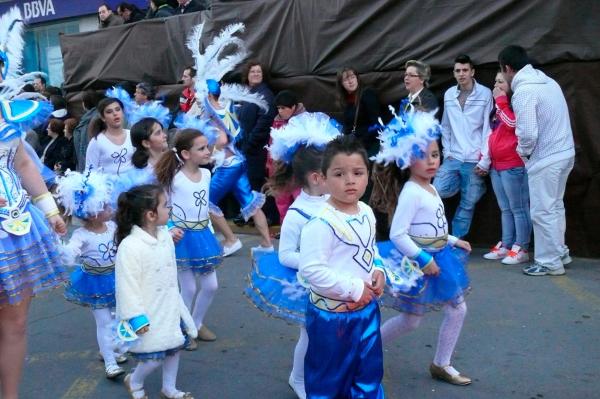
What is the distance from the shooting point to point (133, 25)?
1058 centimetres

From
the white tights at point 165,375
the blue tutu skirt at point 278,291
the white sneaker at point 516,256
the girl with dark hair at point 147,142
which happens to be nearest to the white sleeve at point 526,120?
the white sneaker at point 516,256

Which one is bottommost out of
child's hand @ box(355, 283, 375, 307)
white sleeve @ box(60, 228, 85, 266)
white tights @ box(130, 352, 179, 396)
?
white tights @ box(130, 352, 179, 396)

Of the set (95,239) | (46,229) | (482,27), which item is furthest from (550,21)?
(46,229)

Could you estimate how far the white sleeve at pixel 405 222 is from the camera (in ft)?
13.3

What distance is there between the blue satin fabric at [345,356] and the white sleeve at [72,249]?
1.39 meters

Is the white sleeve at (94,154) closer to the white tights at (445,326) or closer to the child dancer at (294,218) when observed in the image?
the child dancer at (294,218)

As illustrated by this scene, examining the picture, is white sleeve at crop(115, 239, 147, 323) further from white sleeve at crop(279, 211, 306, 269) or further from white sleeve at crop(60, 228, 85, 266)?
white sleeve at crop(279, 211, 306, 269)

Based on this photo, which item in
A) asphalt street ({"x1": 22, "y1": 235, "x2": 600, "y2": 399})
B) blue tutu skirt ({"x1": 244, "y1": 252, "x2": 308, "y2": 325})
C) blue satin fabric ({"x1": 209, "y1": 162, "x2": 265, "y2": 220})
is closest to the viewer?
blue tutu skirt ({"x1": 244, "y1": 252, "x2": 308, "y2": 325})

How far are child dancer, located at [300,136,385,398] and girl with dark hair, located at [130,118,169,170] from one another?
98.0 inches

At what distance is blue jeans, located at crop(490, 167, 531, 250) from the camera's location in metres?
6.89

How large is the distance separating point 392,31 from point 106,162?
3.34m

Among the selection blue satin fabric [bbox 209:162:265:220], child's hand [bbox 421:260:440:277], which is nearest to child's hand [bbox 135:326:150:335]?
child's hand [bbox 421:260:440:277]

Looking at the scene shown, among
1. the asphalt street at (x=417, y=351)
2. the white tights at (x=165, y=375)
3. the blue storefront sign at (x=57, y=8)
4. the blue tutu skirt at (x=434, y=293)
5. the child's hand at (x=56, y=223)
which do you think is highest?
the blue storefront sign at (x=57, y=8)

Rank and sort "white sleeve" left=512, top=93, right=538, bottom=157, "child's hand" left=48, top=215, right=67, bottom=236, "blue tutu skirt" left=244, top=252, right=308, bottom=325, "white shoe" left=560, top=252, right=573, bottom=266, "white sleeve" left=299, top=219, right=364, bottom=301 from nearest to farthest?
1. "white sleeve" left=299, top=219, right=364, bottom=301
2. "child's hand" left=48, top=215, right=67, bottom=236
3. "blue tutu skirt" left=244, top=252, right=308, bottom=325
4. "white sleeve" left=512, top=93, right=538, bottom=157
5. "white shoe" left=560, top=252, right=573, bottom=266
